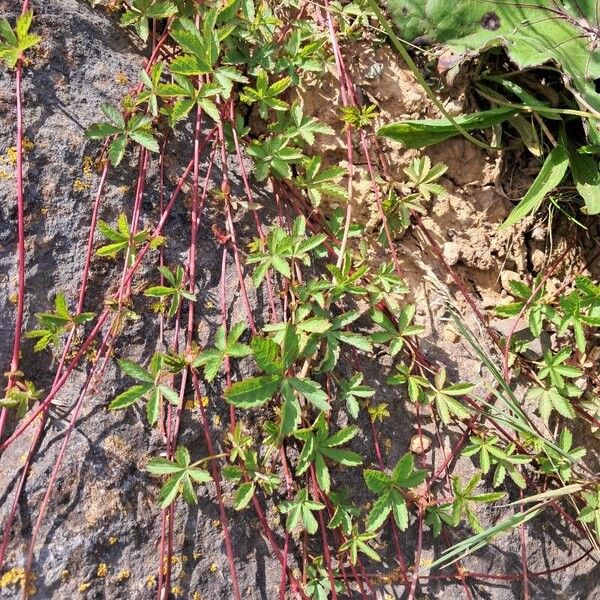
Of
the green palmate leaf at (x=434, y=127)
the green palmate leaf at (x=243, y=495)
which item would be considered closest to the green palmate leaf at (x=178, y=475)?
the green palmate leaf at (x=243, y=495)

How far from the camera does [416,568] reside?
1.72m

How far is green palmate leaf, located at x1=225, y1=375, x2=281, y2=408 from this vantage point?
4.93 feet

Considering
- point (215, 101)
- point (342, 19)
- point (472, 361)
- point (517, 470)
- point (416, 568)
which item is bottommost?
point (416, 568)

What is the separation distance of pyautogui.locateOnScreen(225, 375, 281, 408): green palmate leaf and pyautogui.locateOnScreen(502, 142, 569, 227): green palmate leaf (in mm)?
970

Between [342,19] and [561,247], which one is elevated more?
[342,19]

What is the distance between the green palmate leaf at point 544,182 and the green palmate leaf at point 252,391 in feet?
3.18

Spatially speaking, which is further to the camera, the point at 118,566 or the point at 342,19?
the point at 342,19

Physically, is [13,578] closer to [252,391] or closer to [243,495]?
[243,495]

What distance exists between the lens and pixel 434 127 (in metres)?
2.02

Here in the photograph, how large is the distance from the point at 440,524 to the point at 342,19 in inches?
63.7

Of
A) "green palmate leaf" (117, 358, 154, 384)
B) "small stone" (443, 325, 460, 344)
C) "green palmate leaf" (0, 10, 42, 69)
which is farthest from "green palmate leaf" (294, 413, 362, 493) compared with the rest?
"green palmate leaf" (0, 10, 42, 69)

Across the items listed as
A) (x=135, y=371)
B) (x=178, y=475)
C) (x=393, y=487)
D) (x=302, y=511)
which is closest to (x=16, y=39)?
(x=135, y=371)

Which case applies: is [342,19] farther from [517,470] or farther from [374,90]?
[517,470]

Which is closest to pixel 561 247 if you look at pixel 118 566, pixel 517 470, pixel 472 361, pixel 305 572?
pixel 472 361
